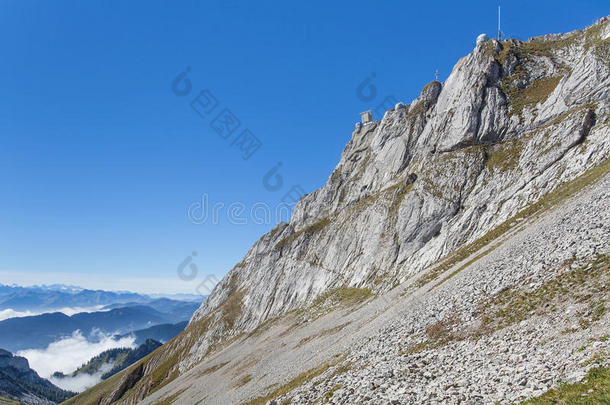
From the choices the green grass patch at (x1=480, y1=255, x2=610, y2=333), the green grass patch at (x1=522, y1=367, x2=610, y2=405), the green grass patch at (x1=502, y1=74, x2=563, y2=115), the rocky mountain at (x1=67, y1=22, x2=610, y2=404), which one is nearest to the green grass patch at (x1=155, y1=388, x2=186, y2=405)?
the rocky mountain at (x1=67, y1=22, x2=610, y2=404)

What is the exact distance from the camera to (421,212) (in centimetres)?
8000

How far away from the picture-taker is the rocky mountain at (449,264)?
20.2 m

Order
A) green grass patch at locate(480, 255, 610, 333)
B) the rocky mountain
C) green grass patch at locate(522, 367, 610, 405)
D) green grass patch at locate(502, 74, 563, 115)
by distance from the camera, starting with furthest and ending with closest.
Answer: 1. green grass patch at locate(502, 74, 563, 115)
2. green grass patch at locate(480, 255, 610, 333)
3. the rocky mountain
4. green grass patch at locate(522, 367, 610, 405)

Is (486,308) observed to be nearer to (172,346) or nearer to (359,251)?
(359,251)

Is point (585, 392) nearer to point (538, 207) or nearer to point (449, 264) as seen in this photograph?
point (449, 264)

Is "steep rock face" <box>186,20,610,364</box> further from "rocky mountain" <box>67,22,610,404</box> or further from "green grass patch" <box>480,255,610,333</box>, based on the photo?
"green grass patch" <box>480,255,610,333</box>

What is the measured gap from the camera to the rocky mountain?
20203mm

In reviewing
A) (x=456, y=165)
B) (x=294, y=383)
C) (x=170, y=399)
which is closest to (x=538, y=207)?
(x=456, y=165)

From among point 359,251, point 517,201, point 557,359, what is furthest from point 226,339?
point 557,359

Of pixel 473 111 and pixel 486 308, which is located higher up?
pixel 473 111

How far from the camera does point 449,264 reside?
55.9 m

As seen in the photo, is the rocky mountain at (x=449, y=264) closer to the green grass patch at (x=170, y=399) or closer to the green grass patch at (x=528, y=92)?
the green grass patch at (x=528, y=92)

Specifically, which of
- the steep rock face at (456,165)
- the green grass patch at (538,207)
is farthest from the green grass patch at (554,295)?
the steep rock face at (456,165)

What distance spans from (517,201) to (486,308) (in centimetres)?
4265
